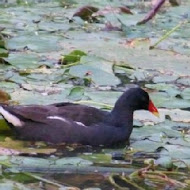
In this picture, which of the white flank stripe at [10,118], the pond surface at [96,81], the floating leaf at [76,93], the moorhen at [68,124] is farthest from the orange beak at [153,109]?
the white flank stripe at [10,118]

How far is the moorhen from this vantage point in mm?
5809

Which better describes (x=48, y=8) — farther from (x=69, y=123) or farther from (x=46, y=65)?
(x=69, y=123)

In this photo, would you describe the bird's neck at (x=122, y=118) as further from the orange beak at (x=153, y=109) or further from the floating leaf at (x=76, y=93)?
the floating leaf at (x=76, y=93)

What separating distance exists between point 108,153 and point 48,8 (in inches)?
204

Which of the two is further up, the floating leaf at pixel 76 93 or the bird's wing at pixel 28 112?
the bird's wing at pixel 28 112

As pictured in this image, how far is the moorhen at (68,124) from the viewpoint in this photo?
5.81m

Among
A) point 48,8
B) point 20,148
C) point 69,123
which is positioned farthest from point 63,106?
point 48,8

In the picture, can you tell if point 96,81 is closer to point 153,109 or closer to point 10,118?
point 153,109

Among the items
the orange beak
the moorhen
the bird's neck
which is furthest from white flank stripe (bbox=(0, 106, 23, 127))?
the orange beak

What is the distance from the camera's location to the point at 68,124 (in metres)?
5.86

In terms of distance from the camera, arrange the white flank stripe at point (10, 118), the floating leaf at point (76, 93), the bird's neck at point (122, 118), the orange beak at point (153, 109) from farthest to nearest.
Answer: the floating leaf at point (76, 93) → the orange beak at point (153, 109) → the bird's neck at point (122, 118) → the white flank stripe at point (10, 118)

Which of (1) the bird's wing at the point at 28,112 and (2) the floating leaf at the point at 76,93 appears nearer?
(1) the bird's wing at the point at 28,112

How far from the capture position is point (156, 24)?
1005 cm

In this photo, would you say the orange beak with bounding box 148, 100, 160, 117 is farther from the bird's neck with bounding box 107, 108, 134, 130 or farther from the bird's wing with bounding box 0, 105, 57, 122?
the bird's wing with bounding box 0, 105, 57, 122
